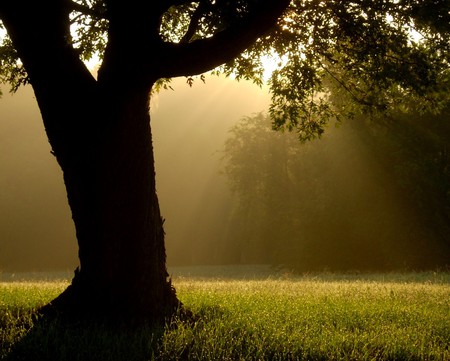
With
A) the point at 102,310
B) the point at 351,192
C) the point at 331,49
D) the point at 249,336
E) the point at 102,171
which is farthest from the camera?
the point at 351,192

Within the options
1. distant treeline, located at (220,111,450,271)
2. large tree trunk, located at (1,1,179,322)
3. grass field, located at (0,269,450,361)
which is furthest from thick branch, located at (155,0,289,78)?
distant treeline, located at (220,111,450,271)

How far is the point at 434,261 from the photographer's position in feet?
110

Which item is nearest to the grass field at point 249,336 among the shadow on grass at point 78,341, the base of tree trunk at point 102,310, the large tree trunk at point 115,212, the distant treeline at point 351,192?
the shadow on grass at point 78,341

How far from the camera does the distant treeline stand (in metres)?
32.7

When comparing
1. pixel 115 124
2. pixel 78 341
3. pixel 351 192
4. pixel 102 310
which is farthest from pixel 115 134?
pixel 351 192

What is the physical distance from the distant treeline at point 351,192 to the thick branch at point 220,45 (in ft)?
65.8

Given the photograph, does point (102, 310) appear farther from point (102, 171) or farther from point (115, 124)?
point (115, 124)

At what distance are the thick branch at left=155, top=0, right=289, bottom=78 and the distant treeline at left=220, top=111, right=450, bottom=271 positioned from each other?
20.1m

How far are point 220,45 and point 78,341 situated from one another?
4.37 meters

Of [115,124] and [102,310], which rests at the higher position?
[115,124]

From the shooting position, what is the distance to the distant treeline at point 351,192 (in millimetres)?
32656

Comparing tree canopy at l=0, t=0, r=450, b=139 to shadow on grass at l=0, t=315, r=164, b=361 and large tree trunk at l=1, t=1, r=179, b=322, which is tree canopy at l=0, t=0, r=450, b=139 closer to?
large tree trunk at l=1, t=1, r=179, b=322

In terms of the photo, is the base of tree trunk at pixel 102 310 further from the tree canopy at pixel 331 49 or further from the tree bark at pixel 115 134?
the tree canopy at pixel 331 49

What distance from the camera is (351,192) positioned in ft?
121
